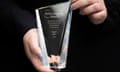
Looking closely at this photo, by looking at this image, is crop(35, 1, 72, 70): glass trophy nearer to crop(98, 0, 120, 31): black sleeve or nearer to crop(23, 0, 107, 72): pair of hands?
crop(23, 0, 107, 72): pair of hands

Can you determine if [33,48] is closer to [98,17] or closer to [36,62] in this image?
[36,62]

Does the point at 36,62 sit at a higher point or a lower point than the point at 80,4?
lower

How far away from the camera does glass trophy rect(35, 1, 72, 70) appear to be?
2.04 feet

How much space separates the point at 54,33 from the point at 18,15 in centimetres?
14

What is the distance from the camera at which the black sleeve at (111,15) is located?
2.61 ft

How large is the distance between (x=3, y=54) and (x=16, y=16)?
0.12 meters

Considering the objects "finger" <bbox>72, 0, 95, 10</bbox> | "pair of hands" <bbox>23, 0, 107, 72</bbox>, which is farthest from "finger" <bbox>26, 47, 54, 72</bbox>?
"finger" <bbox>72, 0, 95, 10</bbox>

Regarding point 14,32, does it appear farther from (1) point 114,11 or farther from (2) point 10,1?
(1) point 114,11

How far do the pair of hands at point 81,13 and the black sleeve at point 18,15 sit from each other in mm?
22

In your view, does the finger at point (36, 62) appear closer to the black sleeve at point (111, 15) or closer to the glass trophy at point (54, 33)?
the glass trophy at point (54, 33)

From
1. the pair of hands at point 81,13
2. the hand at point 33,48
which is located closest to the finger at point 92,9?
the pair of hands at point 81,13

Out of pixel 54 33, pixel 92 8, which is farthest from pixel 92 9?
pixel 54 33

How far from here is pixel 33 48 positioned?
2.21ft

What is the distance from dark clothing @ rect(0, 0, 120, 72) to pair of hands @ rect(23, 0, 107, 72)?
4cm
